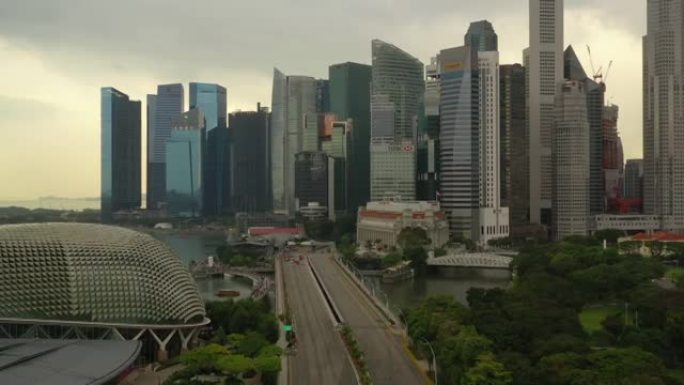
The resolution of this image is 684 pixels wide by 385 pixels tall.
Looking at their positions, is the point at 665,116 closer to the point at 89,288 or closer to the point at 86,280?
the point at 86,280

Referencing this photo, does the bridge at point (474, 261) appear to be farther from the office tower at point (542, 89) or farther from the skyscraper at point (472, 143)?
the office tower at point (542, 89)

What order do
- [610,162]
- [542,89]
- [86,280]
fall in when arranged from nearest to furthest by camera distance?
[86,280], [542,89], [610,162]

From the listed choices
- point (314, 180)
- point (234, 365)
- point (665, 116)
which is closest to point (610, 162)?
point (665, 116)

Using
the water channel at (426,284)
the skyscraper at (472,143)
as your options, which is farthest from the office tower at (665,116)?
the water channel at (426,284)

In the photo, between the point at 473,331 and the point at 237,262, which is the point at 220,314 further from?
the point at 237,262

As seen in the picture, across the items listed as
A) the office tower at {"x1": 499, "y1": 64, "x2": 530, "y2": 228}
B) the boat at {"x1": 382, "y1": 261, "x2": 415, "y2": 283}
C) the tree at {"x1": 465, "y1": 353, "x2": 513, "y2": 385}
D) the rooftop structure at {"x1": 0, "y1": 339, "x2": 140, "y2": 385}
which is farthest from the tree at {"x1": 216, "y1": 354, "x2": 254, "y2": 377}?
the office tower at {"x1": 499, "y1": 64, "x2": 530, "y2": 228}

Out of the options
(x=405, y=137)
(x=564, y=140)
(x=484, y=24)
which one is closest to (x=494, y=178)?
(x=564, y=140)
